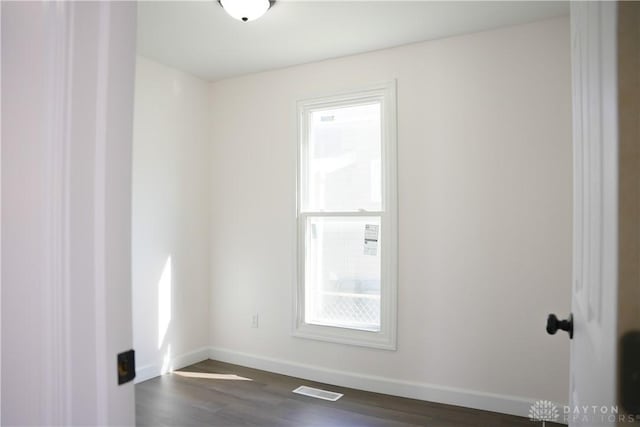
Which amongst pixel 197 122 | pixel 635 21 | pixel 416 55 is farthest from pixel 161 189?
pixel 635 21

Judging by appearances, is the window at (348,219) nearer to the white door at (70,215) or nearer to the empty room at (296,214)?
the empty room at (296,214)

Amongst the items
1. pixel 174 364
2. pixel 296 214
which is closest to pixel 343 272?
pixel 296 214

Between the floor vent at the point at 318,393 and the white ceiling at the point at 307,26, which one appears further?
the floor vent at the point at 318,393

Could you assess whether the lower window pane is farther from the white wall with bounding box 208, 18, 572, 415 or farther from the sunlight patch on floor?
the sunlight patch on floor

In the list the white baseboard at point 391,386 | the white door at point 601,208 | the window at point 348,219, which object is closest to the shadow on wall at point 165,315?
the white baseboard at point 391,386

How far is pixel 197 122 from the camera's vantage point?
402 cm

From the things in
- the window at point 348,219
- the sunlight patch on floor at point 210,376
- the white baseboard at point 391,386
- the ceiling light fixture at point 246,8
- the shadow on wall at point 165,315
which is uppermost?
the ceiling light fixture at point 246,8

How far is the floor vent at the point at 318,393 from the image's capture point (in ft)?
10.3

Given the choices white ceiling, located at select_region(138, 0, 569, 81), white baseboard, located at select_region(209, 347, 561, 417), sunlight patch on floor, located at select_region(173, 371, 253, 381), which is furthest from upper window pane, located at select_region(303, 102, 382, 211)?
sunlight patch on floor, located at select_region(173, 371, 253, 381)

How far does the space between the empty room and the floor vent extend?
3 centimetres

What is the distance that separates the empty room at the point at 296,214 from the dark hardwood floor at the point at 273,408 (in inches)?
0.8

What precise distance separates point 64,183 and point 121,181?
0.10 m

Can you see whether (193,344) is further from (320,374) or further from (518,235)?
(518,235)

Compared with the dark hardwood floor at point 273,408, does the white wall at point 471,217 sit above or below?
above
